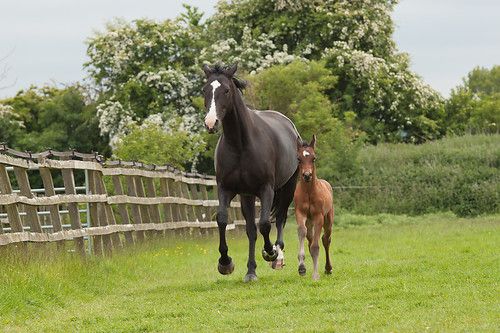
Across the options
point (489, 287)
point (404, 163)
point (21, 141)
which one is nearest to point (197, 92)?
point (21, 141)

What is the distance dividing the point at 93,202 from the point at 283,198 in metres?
2.99

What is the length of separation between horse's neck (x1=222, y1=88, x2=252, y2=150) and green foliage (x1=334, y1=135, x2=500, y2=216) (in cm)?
2655

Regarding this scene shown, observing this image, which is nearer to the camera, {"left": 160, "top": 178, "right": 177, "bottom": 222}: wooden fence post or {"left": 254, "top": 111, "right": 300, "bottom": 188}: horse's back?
{"left": 254, "top": 111, "right": 300, "bottom": 188}: horse's back

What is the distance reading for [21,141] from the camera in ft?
170

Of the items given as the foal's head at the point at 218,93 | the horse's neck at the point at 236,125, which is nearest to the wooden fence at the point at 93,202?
the foal's head at the point at 218,93

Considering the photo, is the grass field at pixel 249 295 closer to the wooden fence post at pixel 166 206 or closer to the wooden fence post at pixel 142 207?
the wooden fence post at pixel 142 207

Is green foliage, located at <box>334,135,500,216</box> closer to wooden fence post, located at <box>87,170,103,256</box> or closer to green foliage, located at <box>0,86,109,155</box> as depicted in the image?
green foliage, located at <box>0,86,109,155</box>

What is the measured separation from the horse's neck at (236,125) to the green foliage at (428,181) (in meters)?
26.5

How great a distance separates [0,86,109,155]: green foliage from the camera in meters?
53.2

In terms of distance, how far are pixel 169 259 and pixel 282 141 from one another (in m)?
4.24

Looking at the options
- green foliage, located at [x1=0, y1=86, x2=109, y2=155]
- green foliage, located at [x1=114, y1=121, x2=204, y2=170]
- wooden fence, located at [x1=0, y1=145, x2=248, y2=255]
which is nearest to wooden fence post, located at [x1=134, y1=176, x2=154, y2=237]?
wooden fence, located at [x1=0, y1=145, x2=248, y2=255]

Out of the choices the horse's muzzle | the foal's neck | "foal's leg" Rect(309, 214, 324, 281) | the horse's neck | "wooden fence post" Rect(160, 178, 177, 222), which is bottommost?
"wooden fence post" Rect(160, 178, 177, 222)

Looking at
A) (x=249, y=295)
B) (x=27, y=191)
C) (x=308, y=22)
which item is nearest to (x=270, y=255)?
(x=249, y=295)

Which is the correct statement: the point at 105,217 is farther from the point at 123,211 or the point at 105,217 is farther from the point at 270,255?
the point at 270,255
